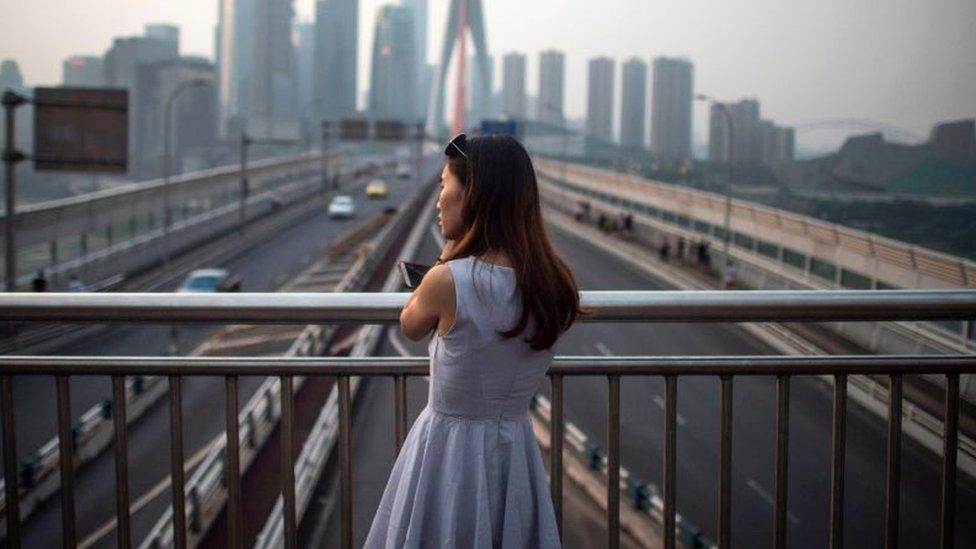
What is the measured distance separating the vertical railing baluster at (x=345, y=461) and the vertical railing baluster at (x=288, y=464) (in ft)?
0.37

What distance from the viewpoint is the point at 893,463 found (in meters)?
2.34

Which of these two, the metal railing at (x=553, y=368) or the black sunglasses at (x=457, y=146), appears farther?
the metal railing at (x=553, y=368)

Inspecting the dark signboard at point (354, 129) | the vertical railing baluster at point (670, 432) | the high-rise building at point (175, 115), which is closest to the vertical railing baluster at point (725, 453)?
the vertical railing baluster at point (670, 432)

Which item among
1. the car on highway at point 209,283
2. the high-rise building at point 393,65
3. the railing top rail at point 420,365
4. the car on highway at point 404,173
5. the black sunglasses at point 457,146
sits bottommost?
the car on highway at point 209,283

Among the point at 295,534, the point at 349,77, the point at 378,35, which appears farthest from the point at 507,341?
the point at 349,77

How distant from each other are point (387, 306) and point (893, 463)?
125 centimetres

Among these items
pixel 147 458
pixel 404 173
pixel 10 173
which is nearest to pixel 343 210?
pixel 10 173

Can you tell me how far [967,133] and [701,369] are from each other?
493 cm

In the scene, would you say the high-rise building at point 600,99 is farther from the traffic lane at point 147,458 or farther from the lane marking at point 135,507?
the lane marking at point 135,507

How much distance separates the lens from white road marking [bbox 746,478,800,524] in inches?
96.0

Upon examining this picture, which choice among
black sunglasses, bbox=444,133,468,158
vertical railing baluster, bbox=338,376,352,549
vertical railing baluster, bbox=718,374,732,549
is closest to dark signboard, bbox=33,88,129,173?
vertical railing baluster, bbox=338,376,352,549

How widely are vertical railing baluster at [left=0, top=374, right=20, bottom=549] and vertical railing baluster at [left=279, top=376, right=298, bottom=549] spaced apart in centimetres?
62

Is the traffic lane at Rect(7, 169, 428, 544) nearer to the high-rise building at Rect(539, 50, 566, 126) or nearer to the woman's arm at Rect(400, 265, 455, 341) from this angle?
the woman's arm at Rect(400, 265, 455, 341)

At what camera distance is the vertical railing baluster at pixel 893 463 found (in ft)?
7.64
